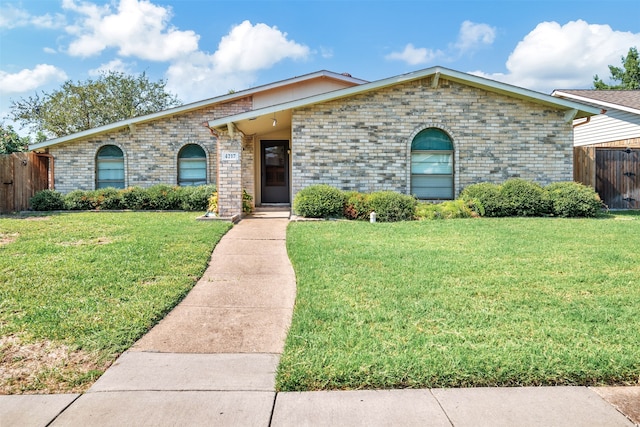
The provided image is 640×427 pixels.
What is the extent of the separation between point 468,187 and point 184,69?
23.0 meters

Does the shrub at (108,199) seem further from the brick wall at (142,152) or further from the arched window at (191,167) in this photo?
the arched window at (191,167)

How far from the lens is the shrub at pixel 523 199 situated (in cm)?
1135

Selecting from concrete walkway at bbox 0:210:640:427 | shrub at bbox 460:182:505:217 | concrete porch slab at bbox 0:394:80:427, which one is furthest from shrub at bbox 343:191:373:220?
concrete porch slab at bbox 0:394:80:427

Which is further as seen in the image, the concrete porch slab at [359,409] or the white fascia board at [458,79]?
the white fascia board at [458,79]

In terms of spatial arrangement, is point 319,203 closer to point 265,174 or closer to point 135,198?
point 265,174

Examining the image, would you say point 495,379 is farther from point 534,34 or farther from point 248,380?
point 534,34

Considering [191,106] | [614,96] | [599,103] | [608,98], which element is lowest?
[191,106]

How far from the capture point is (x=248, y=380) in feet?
9.87

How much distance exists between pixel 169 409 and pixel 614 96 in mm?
23616

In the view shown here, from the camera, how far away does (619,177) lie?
46.9 feet

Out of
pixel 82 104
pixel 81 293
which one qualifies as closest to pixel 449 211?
pixel 81 293

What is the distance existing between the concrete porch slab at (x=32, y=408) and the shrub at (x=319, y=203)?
330 inches

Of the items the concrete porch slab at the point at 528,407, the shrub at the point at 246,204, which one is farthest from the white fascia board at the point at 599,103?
the concrete porch slab at the point at 528,407

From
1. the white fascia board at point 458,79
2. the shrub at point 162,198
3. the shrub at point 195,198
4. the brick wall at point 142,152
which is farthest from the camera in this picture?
the brick wall at point 142,152
